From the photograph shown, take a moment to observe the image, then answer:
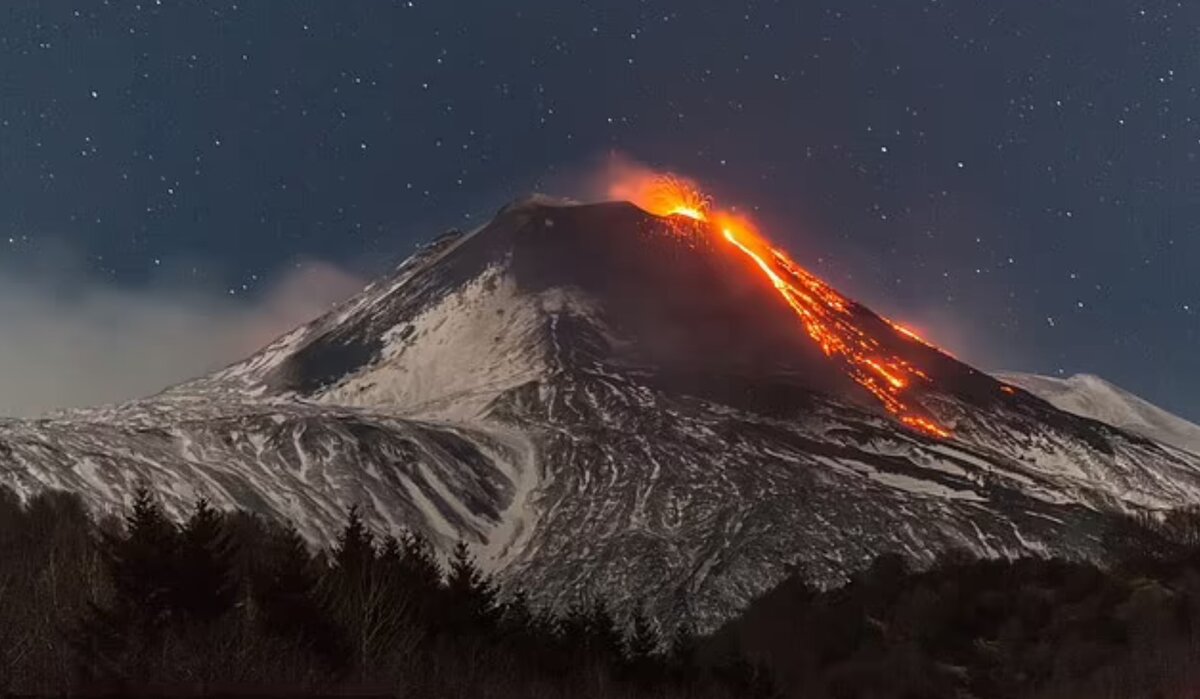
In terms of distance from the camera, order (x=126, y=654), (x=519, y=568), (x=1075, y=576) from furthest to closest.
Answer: (x=519, y=568)
(x=1075, y=576)
(x=126, y=654)

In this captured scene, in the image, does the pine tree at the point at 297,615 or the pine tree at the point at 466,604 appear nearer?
the pine tree at the point at 297,615

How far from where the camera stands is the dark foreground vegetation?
1465 inches

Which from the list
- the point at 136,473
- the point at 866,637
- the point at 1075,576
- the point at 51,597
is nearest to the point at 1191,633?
the point at 1075,576

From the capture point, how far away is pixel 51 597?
148 ft

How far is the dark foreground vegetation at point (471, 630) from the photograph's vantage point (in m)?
37.2

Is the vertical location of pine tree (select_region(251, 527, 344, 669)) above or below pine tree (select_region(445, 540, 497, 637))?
below

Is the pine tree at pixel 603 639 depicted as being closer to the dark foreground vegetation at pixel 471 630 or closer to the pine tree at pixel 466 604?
the dark foreground vegetation at pixel 471 630

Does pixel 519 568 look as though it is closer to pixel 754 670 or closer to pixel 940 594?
pixel 940 594

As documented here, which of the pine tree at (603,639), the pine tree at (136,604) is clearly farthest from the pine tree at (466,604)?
the pine tree at (136,604)

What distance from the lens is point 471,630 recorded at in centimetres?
6053

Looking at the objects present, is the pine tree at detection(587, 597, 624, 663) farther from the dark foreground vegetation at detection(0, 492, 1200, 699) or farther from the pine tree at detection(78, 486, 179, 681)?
the pine tree at detection(78, 486, 179, 681)

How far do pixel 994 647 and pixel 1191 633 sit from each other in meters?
15.5

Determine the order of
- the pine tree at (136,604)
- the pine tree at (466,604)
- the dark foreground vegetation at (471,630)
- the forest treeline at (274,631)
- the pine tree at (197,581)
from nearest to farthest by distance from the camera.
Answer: the forest treeline at (274,631), the pine tree at (136,604), the dark foreground vegetation at (471,630), the pine tree at (197,581), the pine tree at (466,604)

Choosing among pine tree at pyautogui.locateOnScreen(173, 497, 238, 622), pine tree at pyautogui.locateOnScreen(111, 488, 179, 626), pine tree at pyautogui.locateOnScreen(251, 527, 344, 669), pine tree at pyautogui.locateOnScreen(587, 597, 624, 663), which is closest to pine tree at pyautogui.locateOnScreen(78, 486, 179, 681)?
pine tree at pyautogui.locateOnScreen(111, 488, 179, 626)
